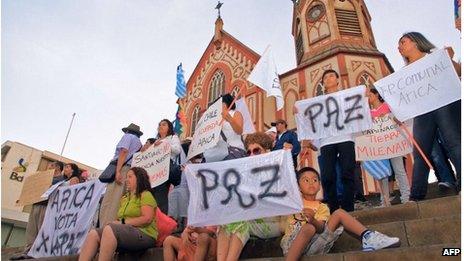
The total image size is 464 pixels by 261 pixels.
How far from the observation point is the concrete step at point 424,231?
2.94 m

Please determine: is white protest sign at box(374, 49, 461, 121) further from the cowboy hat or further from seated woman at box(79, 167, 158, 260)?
the cowboy hat

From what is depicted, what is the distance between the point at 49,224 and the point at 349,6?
15.4 metres

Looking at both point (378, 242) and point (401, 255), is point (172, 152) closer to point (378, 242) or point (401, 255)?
point (378, 242)

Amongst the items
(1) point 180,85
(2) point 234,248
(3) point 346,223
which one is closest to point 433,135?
(3) point 346,223

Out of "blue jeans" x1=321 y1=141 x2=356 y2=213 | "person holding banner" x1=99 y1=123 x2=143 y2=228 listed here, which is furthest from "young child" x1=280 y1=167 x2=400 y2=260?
"person holding banner" x1=99 y1=123 x2=143 y2=228

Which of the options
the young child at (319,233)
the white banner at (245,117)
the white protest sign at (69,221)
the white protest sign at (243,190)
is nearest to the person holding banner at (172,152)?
the white protest sign at (69,221)

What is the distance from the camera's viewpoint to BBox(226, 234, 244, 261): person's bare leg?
317cm

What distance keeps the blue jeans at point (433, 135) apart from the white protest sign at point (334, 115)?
670 mm

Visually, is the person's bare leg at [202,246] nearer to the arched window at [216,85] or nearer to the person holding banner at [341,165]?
the person holding banner at [341,165]

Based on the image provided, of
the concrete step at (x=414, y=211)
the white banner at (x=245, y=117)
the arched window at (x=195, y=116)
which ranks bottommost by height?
the concrete step at (x=414, y=211)

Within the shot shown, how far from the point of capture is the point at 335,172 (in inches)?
173

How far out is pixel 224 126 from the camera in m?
5.07

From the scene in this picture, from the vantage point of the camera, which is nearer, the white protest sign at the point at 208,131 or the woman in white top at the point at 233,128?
the woman in white top at the point at 233,128

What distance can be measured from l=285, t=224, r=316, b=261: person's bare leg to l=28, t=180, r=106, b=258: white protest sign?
11.0ft
